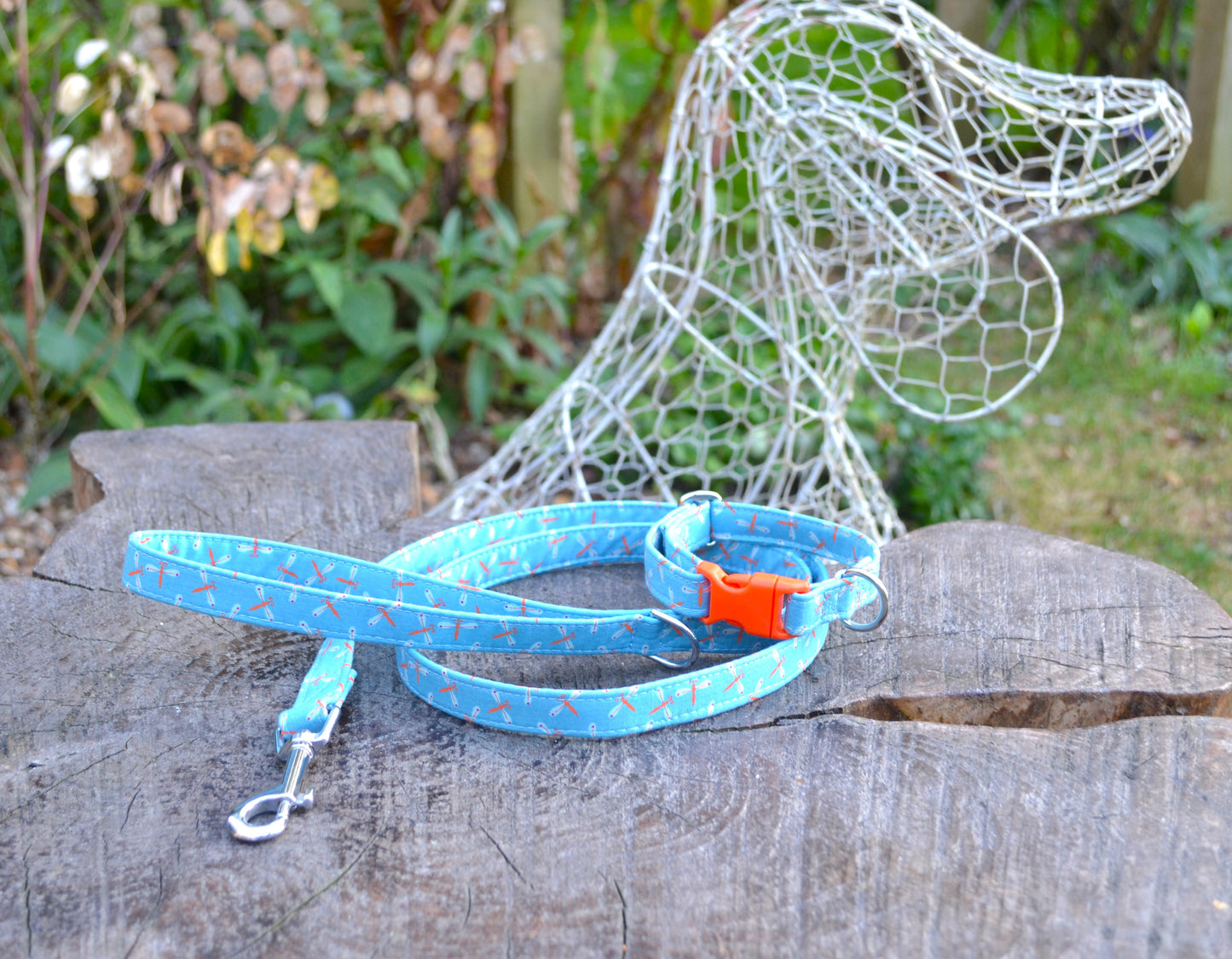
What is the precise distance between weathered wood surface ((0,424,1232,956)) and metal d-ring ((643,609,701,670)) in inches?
1.1

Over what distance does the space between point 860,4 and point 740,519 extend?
806 millimetres

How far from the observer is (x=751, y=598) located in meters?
1.11

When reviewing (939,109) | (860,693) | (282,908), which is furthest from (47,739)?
(939,109)

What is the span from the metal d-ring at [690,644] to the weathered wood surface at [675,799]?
27mm

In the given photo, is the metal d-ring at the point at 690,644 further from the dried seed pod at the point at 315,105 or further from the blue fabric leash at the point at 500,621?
the dried seed pod at the point at 315,105

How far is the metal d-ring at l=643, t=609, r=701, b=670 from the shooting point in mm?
1121

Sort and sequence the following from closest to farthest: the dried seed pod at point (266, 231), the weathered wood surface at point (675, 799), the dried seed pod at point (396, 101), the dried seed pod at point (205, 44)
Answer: the weathered wood surface at point (675, 799), the dried seed pod at point (266, 231), the dried seed pod at point (205, 44), the dried seed pod at point (396, 101)

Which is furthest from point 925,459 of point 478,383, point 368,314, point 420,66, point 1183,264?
point 1183,264

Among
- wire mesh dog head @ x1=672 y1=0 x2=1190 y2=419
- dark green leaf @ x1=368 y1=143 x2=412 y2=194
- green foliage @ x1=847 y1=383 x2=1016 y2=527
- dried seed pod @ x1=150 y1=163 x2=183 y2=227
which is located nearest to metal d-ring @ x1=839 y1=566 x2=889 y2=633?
wire mesh dog head @ x1=672 y1=0 x2=1190 y2=419

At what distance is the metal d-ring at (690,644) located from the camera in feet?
3.68

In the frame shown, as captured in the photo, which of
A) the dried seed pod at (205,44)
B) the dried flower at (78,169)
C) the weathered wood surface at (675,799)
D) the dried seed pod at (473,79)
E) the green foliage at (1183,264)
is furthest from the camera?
the green foliage at (1183,264)

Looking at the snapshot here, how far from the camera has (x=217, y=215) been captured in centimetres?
239

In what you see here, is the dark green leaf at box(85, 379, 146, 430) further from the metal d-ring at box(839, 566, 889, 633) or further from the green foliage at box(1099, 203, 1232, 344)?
the green foliage at box(1099, 203, 1232, 344)

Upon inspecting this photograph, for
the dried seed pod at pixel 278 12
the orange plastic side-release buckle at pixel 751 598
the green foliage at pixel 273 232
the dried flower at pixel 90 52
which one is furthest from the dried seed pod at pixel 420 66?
the orange plastic side-release buckle at pixel 751 598
